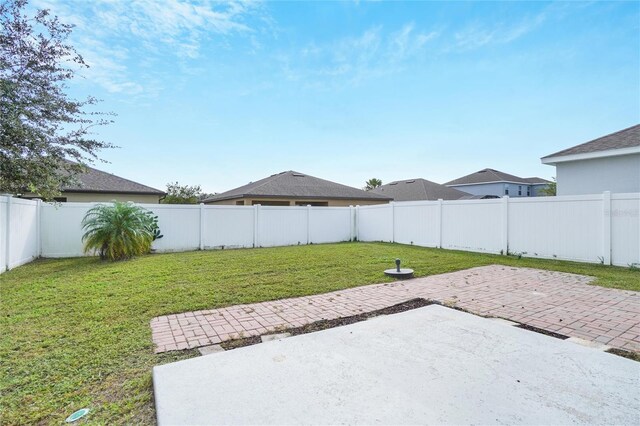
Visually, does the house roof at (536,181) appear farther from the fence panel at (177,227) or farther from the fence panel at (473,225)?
the fence panel at (177,227)

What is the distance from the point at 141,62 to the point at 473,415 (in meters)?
10.4

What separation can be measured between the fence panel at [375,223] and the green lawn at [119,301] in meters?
3.28

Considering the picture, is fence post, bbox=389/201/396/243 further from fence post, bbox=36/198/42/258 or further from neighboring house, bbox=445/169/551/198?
neighboring house, bbox=445/169/551/198

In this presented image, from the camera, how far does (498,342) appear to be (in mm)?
3291

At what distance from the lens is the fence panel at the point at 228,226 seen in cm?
1211

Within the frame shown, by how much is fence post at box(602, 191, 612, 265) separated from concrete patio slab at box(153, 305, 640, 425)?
6.16 m

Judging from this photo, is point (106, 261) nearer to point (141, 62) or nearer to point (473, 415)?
point (141, 62)

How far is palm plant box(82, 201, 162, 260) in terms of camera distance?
8.90m

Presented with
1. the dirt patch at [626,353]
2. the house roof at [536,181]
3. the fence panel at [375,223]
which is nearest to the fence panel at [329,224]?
the fence panel at [375,223]

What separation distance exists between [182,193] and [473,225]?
26508 millimetres

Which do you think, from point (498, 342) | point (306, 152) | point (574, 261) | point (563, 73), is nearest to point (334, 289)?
point (498, 342)

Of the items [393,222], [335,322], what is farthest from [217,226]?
[335,322]

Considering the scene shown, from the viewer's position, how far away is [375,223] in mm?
14672

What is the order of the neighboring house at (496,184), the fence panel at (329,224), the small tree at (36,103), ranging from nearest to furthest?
the small tree at (36,103) → the fence panel at (329,224) → the neighboring house at (496,184)
